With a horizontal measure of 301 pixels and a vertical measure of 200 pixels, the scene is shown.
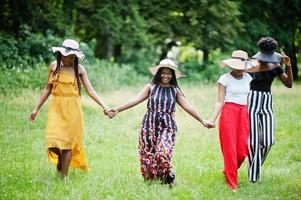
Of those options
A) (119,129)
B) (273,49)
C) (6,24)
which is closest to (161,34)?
(6,24)

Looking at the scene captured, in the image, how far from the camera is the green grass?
9.02 m

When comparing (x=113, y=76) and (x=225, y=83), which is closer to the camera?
(x=225, y=83)

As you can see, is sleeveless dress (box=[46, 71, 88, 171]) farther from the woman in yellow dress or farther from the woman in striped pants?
the woman in striped pants

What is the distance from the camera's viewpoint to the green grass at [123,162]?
9023 millimetres

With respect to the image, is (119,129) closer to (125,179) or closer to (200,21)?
(125,179)

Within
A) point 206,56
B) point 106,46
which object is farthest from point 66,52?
point 206,56

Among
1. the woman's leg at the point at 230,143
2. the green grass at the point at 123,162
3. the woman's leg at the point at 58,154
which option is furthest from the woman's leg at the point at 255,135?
the woman's leg at the point at 58,154

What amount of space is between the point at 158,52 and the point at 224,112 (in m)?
28.2

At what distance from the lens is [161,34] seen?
34031 millimetres

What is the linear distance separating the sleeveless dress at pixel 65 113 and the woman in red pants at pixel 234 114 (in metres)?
Result: 2.32

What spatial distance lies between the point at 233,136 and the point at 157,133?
4.58 feet

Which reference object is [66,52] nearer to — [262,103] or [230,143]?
[230,143]

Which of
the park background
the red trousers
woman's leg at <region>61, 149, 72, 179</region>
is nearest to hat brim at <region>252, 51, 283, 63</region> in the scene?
the red trousers

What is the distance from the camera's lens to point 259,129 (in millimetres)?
10203
